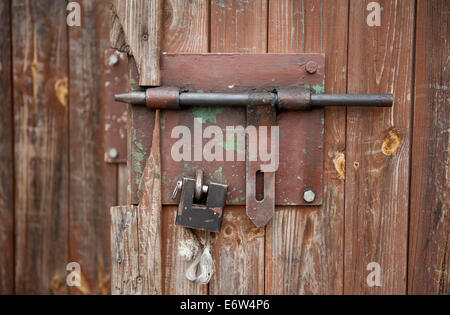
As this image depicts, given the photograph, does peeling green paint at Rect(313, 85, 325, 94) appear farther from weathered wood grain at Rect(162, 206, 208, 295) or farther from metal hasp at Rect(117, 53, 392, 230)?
weathered wood grain at Rect(162, 206, 208, 295)

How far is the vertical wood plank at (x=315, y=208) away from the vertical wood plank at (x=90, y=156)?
0.49 metres

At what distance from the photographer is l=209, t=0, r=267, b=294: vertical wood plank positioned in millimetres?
Answer: 731

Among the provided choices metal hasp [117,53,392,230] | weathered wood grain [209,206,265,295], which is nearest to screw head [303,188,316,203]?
metal hasp [117,53,392,230]

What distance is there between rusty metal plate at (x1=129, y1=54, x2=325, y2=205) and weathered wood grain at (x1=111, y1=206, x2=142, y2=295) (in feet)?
0.14

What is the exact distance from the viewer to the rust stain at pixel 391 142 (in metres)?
0.74

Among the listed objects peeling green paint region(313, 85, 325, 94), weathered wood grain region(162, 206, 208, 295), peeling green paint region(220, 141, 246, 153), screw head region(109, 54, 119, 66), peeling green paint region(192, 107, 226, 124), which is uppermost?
screw head region(109, 54, 119, 66)

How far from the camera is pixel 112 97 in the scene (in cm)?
90

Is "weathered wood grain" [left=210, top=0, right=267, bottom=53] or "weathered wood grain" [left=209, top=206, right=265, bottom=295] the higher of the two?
"weathered wood grain" [left=210, top=0, right=267, bottom=53]

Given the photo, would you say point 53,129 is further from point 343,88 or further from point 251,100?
point 343,88

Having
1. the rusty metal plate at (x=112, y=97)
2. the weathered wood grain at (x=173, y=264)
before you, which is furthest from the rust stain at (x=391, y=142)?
the rusty metal plate at (x=112, y=97)

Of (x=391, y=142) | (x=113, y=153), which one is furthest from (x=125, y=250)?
(x=391, y=142)

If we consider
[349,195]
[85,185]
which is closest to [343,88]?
[349,195]

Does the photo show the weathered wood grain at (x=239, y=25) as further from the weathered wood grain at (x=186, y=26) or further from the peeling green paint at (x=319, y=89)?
the peeling green paint at (x=319, y=89)

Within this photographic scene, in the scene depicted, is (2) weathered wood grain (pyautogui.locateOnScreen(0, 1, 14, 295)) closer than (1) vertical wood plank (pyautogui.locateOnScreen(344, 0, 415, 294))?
No
